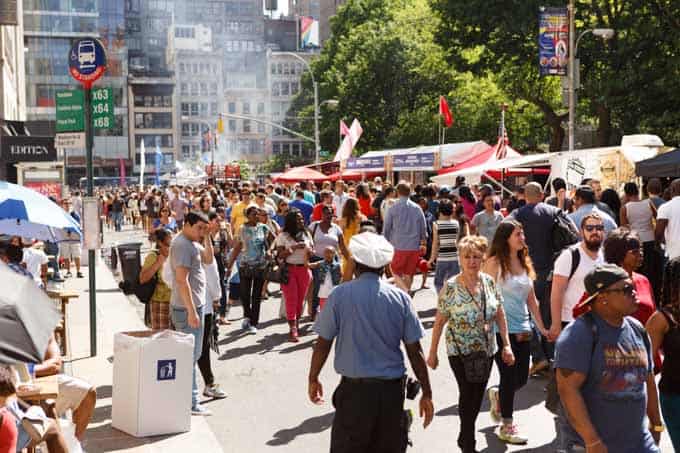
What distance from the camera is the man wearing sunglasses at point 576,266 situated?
23.9 ft

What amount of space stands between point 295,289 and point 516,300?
5.14 metres

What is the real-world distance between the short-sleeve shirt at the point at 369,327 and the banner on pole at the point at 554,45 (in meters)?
23.5

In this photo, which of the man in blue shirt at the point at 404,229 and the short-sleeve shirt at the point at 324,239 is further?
the man in blue shirt at the point at 404,229

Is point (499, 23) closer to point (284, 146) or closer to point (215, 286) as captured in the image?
point (215, 286)

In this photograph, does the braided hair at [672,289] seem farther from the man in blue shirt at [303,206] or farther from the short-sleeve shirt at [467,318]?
the man in blue shirt at [303,206]

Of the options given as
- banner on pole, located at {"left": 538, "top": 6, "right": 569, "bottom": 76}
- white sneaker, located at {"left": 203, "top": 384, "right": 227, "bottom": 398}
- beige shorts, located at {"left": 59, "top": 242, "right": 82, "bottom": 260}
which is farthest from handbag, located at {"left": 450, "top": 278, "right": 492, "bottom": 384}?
banner on pole, located at {"left": 538, "top": 6, "right": 569, "bottom": 76}

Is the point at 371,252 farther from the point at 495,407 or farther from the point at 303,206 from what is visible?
the point at 303,206

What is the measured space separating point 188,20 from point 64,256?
14468cm

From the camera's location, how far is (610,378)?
14.6 feet

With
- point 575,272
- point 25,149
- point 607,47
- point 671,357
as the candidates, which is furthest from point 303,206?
point 607,47

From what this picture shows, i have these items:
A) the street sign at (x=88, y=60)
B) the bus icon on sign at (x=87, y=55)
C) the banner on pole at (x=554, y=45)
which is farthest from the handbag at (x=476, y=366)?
the banner on pole at (x=554, y=45)

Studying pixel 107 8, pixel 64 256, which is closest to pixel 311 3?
pixel 107 8

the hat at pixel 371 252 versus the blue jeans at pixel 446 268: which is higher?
the hat at pixel 371 252

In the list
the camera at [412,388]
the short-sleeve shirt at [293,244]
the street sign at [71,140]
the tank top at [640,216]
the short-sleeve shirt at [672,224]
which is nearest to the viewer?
the camera at [412,388]
